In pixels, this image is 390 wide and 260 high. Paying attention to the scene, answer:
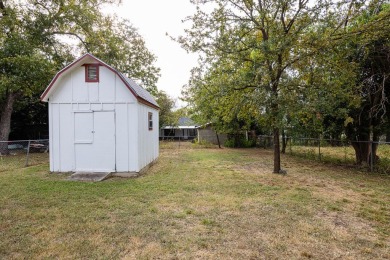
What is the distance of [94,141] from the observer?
28.2ft

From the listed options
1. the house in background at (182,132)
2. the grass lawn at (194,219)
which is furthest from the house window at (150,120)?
the house in background at (182,132)

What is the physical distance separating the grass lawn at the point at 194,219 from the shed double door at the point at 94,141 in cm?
110

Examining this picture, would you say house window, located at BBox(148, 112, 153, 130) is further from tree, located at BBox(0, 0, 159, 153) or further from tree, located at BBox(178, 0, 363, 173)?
tree, located at BBox(0, 0, 159, 153)

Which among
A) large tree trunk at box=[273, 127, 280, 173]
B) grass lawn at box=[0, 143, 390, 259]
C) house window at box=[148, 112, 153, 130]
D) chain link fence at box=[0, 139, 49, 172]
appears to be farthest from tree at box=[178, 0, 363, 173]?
chain link fence at box=[0, 139, 49, 172]

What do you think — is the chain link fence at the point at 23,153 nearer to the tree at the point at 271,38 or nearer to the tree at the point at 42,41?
the tree at the point at 42,41

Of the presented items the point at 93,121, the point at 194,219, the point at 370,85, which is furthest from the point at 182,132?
the point at 194,219

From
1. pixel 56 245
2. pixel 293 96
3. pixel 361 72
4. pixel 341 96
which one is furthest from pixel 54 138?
pixel 361 72

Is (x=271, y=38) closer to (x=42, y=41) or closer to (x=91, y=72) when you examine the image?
(x=91, y=72)

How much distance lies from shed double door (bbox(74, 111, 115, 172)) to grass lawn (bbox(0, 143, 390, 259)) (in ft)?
3.62

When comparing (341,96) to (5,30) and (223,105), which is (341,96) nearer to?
(223,105)

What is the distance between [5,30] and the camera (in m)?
14.2

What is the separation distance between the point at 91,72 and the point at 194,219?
6608 mm

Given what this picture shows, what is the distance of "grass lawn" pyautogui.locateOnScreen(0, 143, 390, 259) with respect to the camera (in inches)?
130

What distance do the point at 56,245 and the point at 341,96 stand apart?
830cm
